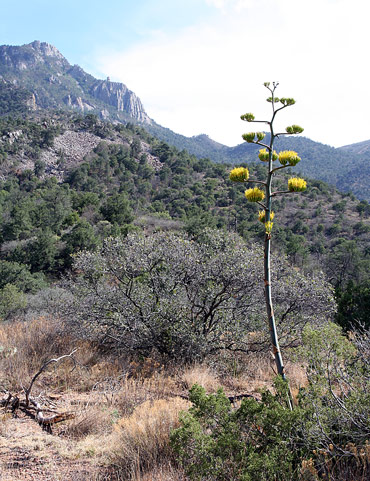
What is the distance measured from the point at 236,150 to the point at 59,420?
11467cm

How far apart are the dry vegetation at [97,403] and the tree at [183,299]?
37 cm

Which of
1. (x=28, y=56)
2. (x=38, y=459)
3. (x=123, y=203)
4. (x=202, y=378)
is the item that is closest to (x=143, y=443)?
(x=38, y=459)

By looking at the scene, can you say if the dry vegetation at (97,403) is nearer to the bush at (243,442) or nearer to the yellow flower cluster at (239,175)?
the bush at (243,442)

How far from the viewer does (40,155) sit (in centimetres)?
4900

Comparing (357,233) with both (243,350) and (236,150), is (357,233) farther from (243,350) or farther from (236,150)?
(236,150)

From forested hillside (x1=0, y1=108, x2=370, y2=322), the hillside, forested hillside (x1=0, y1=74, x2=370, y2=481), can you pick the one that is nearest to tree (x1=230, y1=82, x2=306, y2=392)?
forested hillside (x1=0, y1=74, x2=370, y2=481)

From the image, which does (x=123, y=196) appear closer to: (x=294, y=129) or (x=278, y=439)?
(x=294, y=129)

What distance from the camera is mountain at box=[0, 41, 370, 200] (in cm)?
7888

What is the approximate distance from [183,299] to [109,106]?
16503 cm

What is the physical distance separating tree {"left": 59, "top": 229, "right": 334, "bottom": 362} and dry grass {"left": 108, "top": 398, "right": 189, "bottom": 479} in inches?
83.6

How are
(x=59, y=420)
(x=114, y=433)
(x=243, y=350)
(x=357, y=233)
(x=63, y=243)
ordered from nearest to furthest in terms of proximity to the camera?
(x=114, y=433)
(x=59, y=420)
(x=243, y=350)
(x=63, y=243)
(x=357, y=233)

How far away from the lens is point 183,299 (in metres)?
5.38

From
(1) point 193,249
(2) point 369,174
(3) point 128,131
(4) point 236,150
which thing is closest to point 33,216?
(1) point 193,249

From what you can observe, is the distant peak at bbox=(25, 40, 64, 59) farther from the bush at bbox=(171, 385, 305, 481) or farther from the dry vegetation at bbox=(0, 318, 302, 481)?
the bush at bbox=(171, 385, 305, 481)
